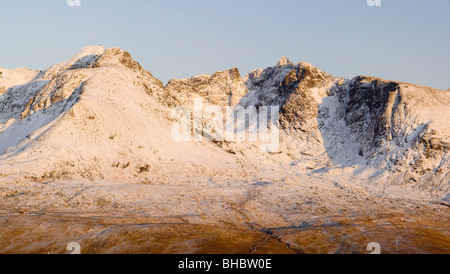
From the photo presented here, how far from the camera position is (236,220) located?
25.3 meters

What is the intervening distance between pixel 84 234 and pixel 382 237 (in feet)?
51.0

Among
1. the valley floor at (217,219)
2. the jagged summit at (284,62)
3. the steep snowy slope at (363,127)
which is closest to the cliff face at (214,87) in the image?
the steep snowy slope at (363,127)

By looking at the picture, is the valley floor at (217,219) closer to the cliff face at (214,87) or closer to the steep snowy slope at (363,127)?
the steep snowy slope at (363,127)

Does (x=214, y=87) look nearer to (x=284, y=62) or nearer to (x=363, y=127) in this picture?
(x=284, y=62)

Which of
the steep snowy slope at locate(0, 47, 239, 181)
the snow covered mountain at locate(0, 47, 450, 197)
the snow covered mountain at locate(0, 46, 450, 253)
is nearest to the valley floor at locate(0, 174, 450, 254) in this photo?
the snow covered mountain at locate(0, 46, 450, 253)

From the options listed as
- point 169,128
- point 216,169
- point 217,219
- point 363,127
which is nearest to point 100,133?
point 169,128

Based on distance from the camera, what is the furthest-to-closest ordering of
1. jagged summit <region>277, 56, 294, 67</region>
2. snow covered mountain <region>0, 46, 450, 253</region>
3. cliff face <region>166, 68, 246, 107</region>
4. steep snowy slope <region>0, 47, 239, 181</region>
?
jagged summit <region>277, 56, 294, 67</region>, cliff face <region>166, 68, 246, 107</region>, steep snowy slope <region>0, 47, 239, 181</region>, snow covered mountain <region>0, 46, 450, 253</region>

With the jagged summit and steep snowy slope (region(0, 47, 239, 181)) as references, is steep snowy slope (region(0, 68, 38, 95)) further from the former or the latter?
the jagged summit

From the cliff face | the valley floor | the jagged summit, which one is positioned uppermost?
the jagged summit

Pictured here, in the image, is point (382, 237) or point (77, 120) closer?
point (382, 237)
